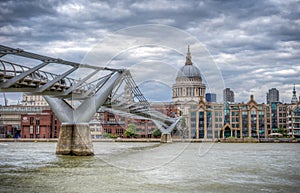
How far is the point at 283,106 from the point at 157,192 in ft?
358

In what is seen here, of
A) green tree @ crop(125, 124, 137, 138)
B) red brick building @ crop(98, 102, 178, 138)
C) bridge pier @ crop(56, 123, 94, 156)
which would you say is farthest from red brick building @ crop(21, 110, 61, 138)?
bridge pier @ crop(56, 123, 94, 156)

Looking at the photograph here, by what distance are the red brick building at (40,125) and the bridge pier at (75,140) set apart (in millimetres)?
80589

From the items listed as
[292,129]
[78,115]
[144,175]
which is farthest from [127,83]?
[292,129]

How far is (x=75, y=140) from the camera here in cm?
3944

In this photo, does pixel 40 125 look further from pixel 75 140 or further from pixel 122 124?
pixel 75 140

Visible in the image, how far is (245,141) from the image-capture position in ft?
337

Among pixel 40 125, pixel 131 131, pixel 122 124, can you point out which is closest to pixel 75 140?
pixel 131 131

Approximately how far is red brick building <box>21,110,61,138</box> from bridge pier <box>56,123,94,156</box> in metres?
80.6

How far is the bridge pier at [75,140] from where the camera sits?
39.2 meters

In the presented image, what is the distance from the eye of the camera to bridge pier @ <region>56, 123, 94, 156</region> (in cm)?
3919

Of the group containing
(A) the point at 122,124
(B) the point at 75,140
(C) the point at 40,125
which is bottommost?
(B) the point at 75,140

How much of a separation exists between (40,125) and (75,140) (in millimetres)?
82939

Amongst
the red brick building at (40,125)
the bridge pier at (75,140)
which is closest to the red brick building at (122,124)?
the red brick building at (40,125)

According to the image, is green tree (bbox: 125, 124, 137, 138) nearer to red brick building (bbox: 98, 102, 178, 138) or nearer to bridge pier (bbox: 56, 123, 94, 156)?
red brick building (bbox: 98, 102, 178, 138)
